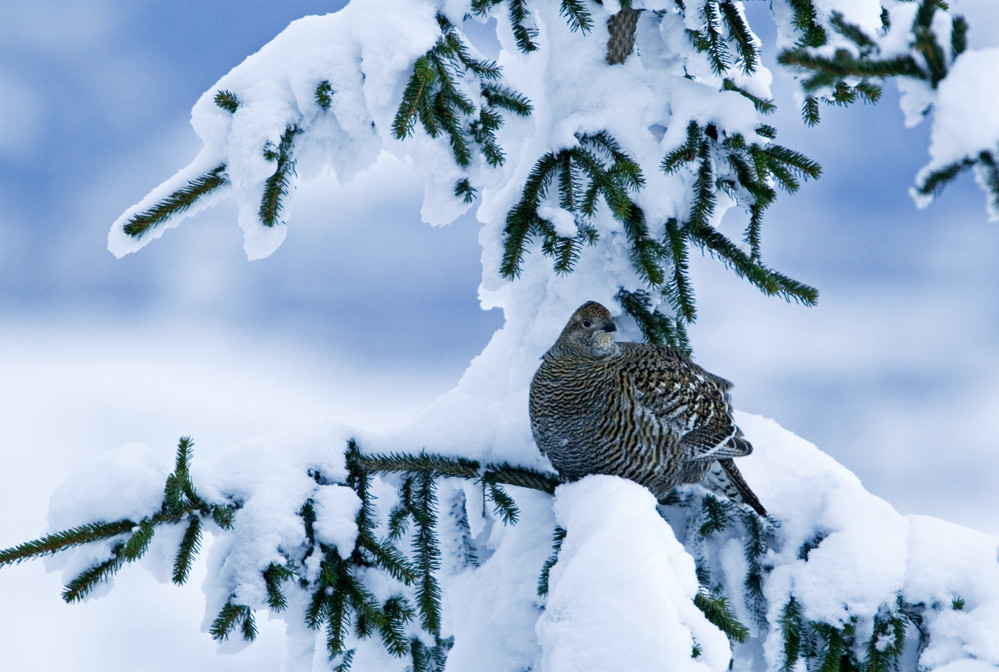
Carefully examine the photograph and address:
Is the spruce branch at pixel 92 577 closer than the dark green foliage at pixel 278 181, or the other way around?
the spruce branch at pixel 92 577

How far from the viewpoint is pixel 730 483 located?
3410mm

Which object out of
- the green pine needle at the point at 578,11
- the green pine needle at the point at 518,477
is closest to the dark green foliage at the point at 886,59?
the green pine needle at the point at 578,11

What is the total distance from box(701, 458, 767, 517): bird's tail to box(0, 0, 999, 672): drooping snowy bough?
2.6 inches

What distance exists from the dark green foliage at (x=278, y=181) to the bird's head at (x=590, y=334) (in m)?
1.35

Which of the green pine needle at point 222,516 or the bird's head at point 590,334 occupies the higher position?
the bird's head at point 590,334

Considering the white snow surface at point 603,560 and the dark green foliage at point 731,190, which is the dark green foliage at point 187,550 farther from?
the dark green foliage at point 731,190

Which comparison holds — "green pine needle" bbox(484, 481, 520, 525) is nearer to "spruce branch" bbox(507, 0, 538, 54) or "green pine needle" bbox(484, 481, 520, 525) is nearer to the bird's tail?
the bird's tail

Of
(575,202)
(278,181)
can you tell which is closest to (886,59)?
(575,202)

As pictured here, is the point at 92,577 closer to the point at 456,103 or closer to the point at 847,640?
the point at 456,103

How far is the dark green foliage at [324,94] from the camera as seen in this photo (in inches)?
116

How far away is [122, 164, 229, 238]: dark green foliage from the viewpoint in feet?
9.21

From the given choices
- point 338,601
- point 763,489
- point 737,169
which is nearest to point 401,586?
point 338,601

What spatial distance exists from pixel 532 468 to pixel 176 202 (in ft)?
6.04

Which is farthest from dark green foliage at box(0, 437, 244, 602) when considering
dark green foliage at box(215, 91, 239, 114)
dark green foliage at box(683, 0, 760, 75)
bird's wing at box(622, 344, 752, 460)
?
dark green foliage at box(683, 0, 760, 75)
